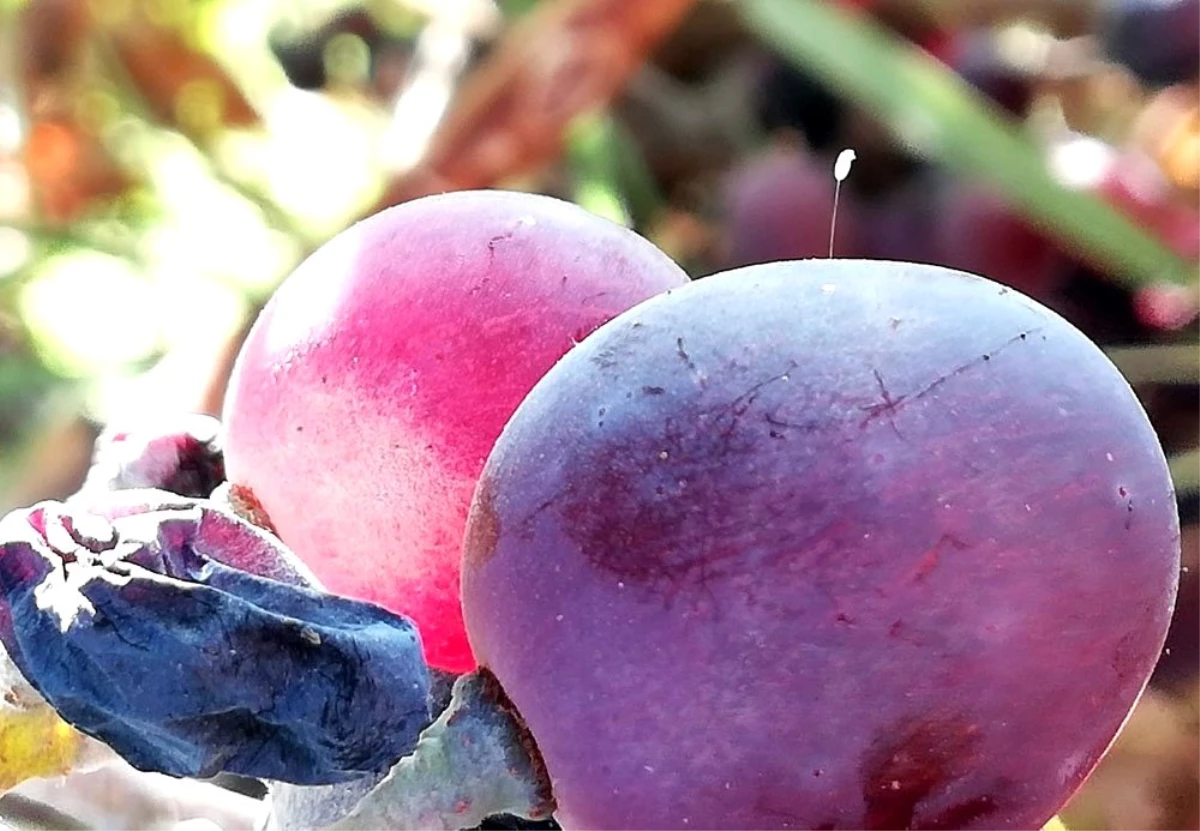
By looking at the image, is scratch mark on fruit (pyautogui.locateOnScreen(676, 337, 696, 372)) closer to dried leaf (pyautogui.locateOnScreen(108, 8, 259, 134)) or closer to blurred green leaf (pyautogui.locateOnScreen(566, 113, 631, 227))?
blurred green leaf (pyautogui.locateOnScreen(566, 113, 631, 227))

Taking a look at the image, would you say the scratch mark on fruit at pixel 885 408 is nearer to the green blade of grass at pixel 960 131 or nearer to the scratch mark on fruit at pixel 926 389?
the scratch mark on fruit at pixel 926 389

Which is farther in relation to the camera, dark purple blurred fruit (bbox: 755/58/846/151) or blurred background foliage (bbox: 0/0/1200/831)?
dark purple blurred fruit (bbox: 755/58/846/151)

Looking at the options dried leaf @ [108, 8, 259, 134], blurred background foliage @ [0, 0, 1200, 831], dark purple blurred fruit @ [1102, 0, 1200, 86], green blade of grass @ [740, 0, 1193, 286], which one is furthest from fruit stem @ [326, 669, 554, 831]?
dried leaf @ [108, 8, 259, 134]

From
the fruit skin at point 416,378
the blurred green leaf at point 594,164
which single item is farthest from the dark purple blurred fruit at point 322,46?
the fruit skin at point 416,378

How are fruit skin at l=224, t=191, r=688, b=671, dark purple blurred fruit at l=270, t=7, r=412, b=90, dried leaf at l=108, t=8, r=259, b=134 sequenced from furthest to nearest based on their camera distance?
1. dark purple blurred fruit at l=270, t=7, r=412, b=90
2. dried leaf at l=108, t=8, r=259, b=134
3. fruit skin at l=224, t=191, r=688, b=671

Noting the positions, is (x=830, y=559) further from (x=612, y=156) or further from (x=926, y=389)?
(x=612, y=156)

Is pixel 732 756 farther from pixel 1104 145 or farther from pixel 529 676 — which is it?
pixel 1104 145
